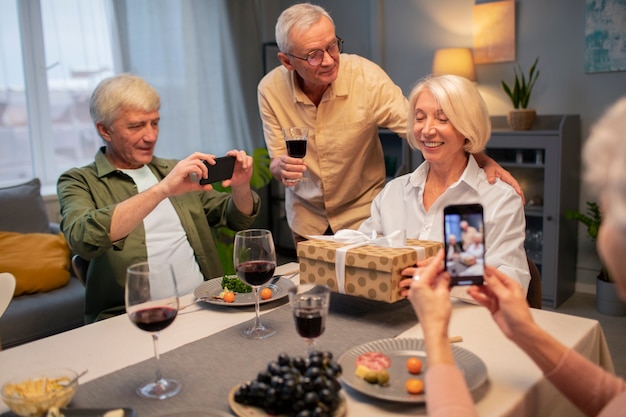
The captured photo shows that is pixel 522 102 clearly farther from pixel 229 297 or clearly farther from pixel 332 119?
pixel 229 297

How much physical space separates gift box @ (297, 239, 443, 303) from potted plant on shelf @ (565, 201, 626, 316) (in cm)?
261

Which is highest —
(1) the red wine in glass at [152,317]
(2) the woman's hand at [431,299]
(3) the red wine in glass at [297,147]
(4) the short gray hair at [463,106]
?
(4) the short gray hair at [463,106]

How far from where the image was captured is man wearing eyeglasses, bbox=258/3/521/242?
246cm

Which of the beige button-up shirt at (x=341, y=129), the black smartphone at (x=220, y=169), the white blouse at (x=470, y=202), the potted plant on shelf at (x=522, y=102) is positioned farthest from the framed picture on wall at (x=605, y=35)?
the black smartphone at (x=220, y=169)

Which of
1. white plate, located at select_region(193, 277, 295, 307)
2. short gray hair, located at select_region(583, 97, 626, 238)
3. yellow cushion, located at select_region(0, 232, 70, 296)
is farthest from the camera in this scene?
yellow cushion, located at select_region(0, 232, 70, 296)

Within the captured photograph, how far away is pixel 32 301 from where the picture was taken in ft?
10.1

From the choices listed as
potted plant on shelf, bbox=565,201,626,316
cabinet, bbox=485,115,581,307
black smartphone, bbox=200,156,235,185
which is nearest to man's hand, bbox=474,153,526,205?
black smartphone, bbox=200,156,235,185

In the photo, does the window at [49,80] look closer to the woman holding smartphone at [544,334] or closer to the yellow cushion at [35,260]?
the yellow cushion at [35,260]

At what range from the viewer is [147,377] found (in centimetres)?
126

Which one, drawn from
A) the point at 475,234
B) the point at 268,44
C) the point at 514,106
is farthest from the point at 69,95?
the point at 475,234

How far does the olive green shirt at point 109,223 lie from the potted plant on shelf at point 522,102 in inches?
95.0

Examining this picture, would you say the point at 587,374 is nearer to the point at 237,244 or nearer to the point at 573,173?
the point at 237,244

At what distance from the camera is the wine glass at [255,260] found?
4.73 ft

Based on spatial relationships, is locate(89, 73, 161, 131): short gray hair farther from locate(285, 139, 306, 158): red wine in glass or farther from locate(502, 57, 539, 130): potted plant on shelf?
locate(502, 57, 539, 130): potted plant on shelf
